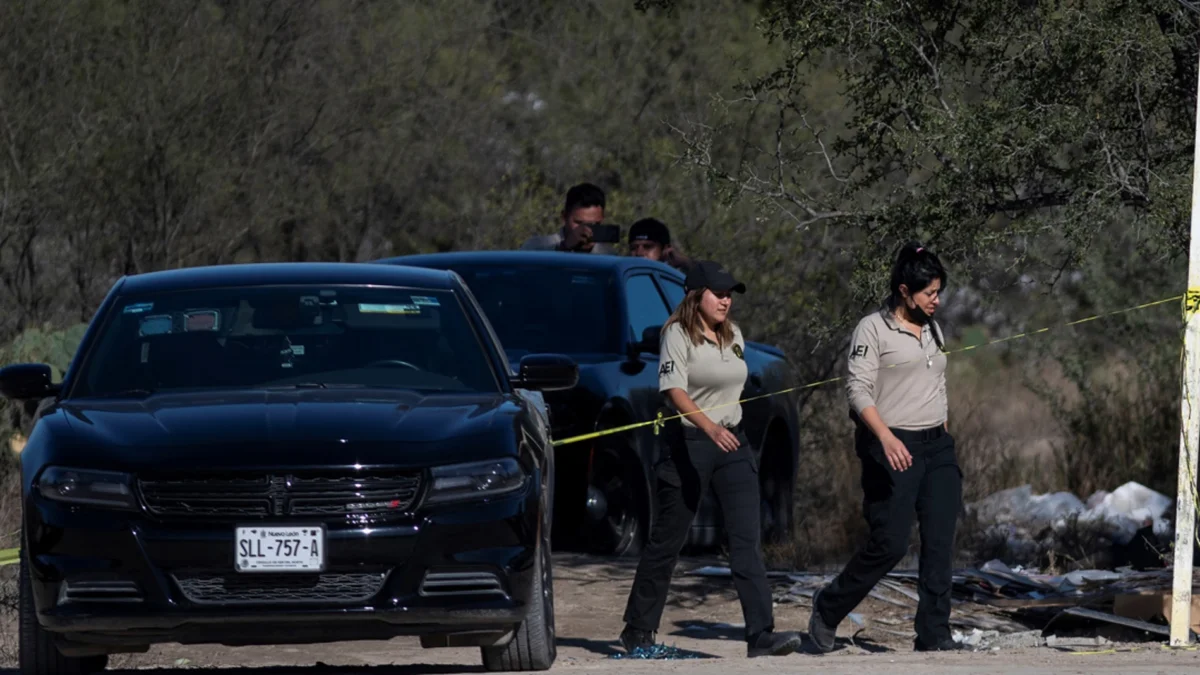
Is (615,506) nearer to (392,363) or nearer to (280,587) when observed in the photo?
(392,363)

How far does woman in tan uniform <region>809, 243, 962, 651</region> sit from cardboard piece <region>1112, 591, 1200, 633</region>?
135 cm

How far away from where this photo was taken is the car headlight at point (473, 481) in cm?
738

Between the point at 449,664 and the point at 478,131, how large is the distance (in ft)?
48.3

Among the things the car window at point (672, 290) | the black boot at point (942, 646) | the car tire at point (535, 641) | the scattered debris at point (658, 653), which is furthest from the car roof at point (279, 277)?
the car window at point (672, 290)

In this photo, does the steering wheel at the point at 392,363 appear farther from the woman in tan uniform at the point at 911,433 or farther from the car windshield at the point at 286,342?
the woman in tan uniform at the point at 911,433

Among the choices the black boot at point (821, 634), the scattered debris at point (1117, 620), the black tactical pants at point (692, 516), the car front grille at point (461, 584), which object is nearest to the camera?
the car front grille at point (461, 584)

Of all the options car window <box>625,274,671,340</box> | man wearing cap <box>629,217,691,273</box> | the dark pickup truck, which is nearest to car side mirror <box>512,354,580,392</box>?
the dark pickup truck

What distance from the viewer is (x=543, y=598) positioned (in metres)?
7.79

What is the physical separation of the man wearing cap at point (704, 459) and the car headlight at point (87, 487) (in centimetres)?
274

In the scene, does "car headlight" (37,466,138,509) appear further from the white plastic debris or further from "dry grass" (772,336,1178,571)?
the white plastic debris

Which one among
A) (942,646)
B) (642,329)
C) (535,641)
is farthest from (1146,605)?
(535,641)

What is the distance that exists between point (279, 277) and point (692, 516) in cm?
204

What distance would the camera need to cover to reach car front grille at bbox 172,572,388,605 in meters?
7.23

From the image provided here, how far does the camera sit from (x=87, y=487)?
24.0 feet
